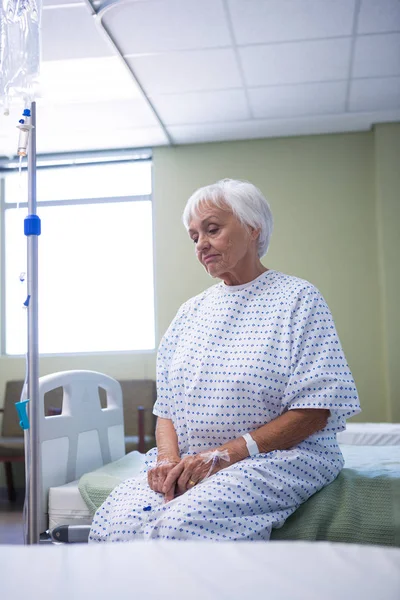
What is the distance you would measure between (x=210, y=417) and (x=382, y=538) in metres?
0.54

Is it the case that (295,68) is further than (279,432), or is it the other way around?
(295,68)

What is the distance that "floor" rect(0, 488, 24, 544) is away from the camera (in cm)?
379

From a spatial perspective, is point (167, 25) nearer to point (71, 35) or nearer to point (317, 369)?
point (71, 35)

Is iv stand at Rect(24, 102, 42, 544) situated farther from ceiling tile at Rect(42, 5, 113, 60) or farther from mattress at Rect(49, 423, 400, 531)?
ceiling tile at Rect(42, 5, 113, 60)

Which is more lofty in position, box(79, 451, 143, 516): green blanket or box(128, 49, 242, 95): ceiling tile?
box(128, 49, 242, 95): ceiling tile

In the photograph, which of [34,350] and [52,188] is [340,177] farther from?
[34,350]

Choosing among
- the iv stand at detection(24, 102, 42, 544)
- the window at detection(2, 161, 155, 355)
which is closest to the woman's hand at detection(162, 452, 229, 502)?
the iv stand at detection(24, 102, 42, 544)

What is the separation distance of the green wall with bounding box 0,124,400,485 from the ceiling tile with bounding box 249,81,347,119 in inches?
22.3

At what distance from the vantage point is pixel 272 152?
18.9 feet

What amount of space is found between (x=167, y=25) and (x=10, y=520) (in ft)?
11.0

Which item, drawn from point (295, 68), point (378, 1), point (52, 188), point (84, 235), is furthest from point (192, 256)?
point (378, 1)

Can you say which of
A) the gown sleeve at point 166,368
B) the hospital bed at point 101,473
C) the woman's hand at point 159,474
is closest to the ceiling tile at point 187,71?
the hospital bed at point 101,473

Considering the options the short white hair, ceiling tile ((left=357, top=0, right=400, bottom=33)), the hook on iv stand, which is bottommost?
the short white hair

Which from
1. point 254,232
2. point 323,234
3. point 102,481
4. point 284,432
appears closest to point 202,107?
point 323,234
